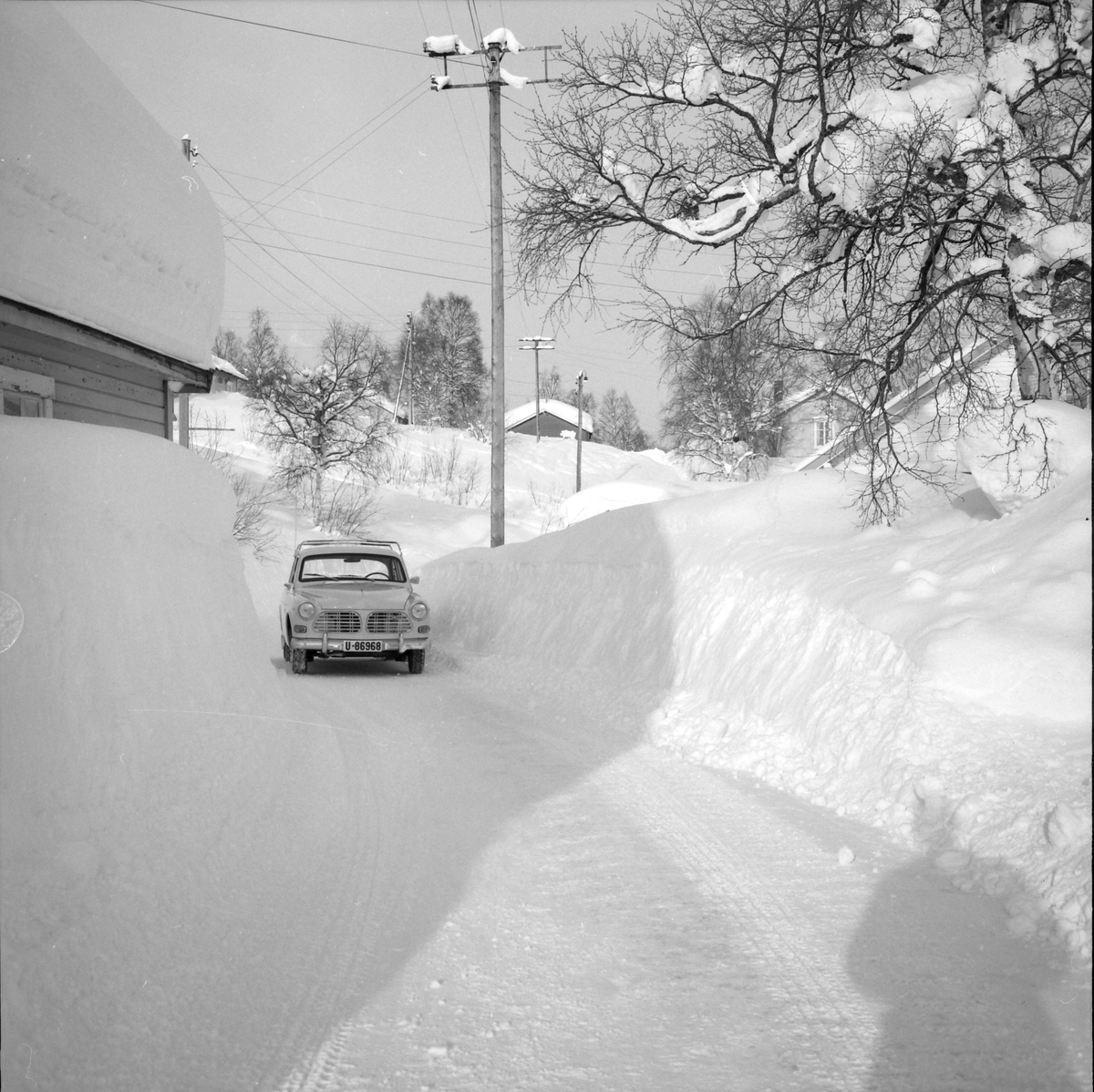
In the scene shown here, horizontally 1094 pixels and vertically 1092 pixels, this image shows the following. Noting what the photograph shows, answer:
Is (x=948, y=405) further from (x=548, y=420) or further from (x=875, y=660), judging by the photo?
(x=548, y=420)

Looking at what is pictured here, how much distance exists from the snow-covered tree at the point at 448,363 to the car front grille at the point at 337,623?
63902mm

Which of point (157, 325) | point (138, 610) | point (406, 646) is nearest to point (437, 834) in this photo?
point (138, 610)

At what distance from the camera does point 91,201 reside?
767 cm

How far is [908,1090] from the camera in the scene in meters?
3.16

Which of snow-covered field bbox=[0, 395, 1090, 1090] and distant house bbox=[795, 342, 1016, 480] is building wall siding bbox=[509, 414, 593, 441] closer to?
distant house bbox=[795, 342, 1016, 480]


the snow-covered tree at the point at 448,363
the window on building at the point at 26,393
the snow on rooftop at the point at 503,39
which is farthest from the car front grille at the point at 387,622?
the snow-covered tree at the point at 448,363

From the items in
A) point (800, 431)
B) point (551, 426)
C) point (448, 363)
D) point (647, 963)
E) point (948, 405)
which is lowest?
point (647, 963)

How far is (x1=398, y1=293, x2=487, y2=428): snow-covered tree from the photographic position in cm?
7981

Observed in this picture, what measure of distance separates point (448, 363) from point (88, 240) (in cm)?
7433

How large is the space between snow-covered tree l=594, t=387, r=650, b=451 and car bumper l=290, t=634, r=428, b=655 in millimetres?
93745

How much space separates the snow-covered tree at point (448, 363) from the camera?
79.8 m

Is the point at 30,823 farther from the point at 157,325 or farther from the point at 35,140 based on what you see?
the point at 157,325

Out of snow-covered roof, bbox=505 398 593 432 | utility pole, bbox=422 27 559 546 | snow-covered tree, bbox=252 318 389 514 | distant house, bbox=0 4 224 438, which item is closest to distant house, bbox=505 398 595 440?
snow-covered roof, bbox=505 398 593 432

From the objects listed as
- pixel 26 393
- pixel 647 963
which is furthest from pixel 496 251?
pixel 647 963
